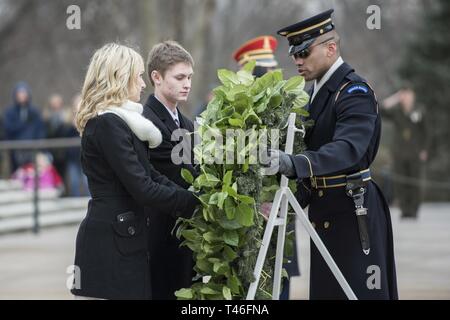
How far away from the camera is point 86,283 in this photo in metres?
4.96

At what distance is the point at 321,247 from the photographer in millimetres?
4867

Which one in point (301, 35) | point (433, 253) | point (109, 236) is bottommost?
point (433, 253)

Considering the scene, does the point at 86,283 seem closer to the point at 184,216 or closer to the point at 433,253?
the point at 184,216

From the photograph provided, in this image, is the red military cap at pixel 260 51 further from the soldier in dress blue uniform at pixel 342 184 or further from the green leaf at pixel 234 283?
the green leaf at pixel 234 283

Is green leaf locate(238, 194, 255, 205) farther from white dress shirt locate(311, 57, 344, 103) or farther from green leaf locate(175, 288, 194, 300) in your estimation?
white dress shirt locate(311, 57, 344, 103)

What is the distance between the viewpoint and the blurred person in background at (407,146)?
1559cm

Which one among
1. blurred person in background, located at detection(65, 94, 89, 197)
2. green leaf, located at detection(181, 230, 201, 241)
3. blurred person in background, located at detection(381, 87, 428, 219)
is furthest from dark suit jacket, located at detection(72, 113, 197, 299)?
blurred person in background, located at detection(381, 87, 428, 219)

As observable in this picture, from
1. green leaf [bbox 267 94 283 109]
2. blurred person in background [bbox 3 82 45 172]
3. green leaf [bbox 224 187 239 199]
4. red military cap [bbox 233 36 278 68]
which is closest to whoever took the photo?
green leaf [bbox 224 187 239 199]

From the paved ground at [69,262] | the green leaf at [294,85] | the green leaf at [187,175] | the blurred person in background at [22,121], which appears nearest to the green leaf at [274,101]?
the green leaf at [294,85]

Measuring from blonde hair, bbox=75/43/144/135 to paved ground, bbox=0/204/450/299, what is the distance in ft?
14.0

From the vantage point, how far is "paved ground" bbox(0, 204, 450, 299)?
918cm

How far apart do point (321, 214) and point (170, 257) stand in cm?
91

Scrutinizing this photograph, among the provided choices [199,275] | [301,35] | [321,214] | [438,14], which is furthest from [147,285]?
[438,14]

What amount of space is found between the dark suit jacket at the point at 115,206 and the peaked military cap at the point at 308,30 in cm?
103
